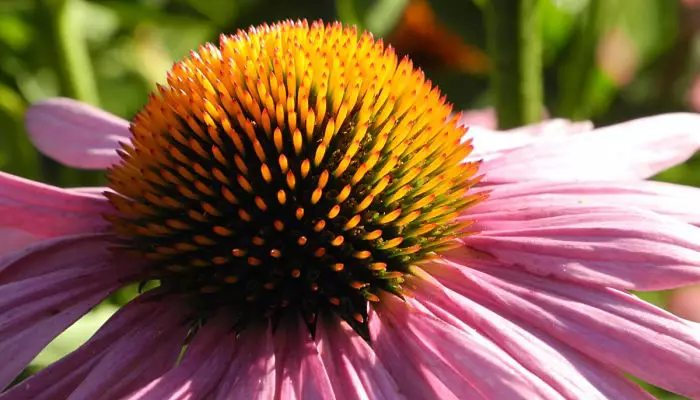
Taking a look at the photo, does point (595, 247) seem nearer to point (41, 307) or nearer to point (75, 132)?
point (41, 307)

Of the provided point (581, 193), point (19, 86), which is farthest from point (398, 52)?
point (581, 193)

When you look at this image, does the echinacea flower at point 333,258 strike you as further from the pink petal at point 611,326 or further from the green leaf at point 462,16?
the green leaf at point 462,16

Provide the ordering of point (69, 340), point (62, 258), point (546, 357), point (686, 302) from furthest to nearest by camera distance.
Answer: point (686, 302) < point (69, 340) < point (62, 258) < point (546, 357)

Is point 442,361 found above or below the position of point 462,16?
below

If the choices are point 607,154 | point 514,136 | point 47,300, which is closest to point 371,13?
point 514,136

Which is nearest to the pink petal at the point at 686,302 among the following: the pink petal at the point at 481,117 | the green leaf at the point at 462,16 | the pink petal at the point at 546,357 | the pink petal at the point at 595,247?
the pink petal at the point at 481,117

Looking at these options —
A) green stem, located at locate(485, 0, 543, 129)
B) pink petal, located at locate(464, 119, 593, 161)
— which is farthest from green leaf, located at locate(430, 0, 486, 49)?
pink petal, located at locate(464, 119, 593, 161)
